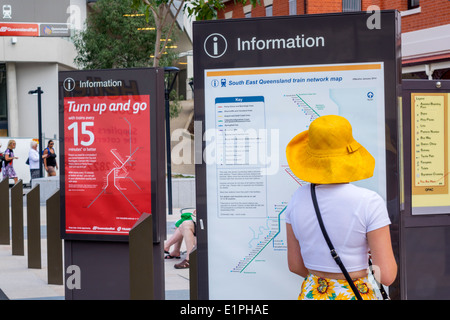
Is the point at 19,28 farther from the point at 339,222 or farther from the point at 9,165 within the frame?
the point at 339,222

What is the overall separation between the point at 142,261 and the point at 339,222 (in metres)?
1.73

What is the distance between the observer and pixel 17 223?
34.5 feet

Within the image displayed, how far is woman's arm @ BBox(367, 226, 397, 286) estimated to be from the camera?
3.13m

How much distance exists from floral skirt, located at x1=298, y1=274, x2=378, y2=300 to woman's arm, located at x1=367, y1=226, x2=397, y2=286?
11cm

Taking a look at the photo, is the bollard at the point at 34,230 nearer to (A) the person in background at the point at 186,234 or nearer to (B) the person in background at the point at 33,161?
(A) the person in background at the point at 186,234

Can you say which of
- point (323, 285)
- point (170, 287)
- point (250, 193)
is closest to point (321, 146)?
point (323, 285)

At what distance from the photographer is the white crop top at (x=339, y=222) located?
3.15 m

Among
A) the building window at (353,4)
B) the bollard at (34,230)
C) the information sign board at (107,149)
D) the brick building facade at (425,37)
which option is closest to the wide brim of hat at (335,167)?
the information sign board at (107,149)

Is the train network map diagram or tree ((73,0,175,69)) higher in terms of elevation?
tree ((73,0,175,69))

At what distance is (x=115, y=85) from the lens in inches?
243

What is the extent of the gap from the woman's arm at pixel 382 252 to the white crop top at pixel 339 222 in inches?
1.2

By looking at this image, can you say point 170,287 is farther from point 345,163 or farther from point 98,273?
Answer: point 345,163

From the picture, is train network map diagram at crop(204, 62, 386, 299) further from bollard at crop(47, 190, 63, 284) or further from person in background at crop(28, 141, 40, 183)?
person in background at crop(28, 141, 40, 183)

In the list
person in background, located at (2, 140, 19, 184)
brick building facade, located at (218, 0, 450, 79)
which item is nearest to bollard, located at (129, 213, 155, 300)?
brick building facade, located at (218, 0, 450, 79)
